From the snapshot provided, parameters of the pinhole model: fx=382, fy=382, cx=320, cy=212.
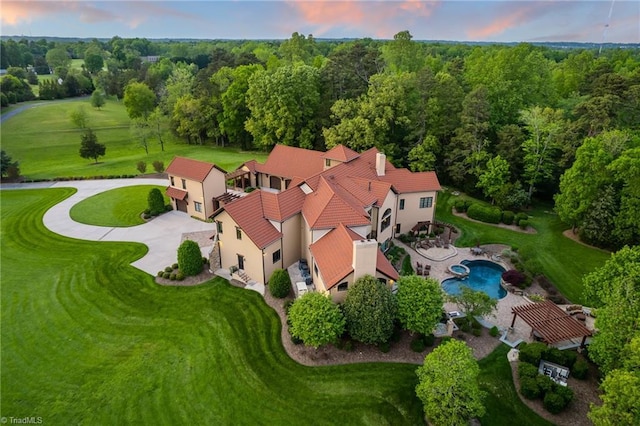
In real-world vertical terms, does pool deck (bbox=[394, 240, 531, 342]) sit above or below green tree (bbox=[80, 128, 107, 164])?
below

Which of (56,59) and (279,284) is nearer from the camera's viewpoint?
(279,284)

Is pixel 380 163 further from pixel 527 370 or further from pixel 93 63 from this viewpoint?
pixel 93 63

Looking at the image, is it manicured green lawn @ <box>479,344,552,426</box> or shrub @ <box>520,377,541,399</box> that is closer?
manicured green lawn @ <box>479,344,552,426</box>

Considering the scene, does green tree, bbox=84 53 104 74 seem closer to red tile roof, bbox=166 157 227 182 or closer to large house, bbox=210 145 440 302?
red tile roof, bbox=166 157 227 182

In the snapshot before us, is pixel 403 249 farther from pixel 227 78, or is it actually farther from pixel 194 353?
pixel 227 78

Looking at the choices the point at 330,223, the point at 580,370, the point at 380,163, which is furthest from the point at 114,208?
the point at 580,370

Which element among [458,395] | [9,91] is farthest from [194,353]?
[9,91]

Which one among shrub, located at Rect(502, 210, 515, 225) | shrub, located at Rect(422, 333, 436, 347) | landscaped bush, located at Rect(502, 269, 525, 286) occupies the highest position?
shrub, located at Rect(502, 210, 515, 225)

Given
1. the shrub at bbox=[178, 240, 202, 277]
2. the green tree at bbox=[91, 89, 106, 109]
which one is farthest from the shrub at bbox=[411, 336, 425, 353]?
the green tree at bbox=[91, 89, 106, 109]
